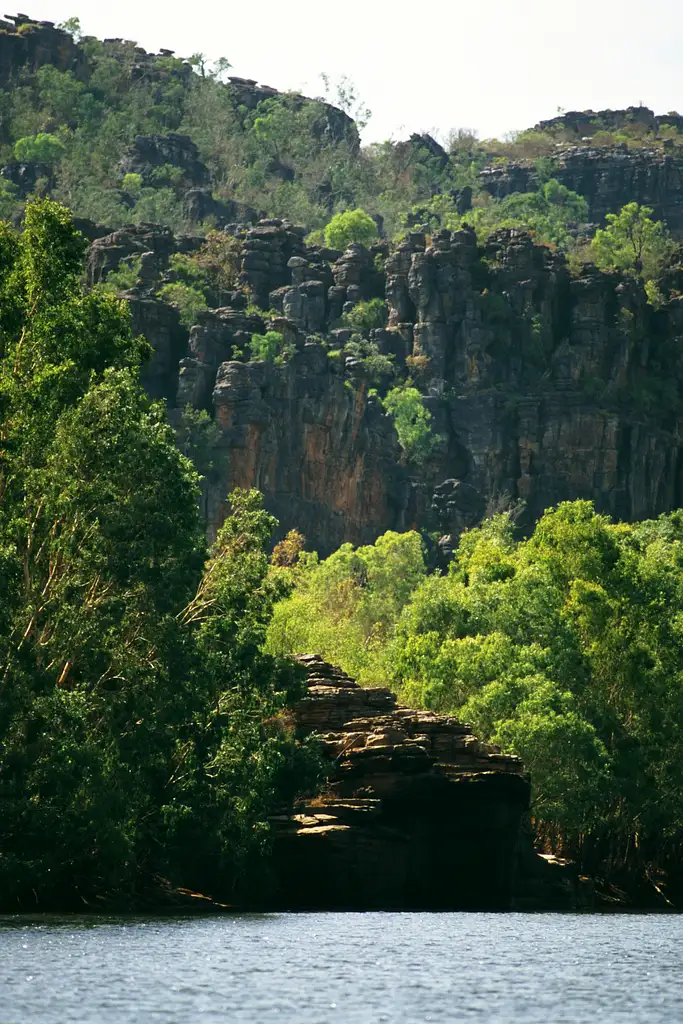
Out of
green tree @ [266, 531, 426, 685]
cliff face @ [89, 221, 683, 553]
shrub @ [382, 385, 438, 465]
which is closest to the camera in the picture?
green tree @ [266, 531, 426, 685]

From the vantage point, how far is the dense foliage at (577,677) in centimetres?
7250

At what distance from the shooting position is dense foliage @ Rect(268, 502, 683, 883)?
238 ft

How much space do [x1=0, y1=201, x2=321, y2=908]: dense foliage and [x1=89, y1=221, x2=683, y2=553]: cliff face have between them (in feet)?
196

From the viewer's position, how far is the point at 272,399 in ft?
404

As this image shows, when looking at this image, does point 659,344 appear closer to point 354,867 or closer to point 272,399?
point 272,399

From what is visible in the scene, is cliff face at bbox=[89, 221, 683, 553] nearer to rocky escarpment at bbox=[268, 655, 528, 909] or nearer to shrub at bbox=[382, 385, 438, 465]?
shrub at bbox=[382, 385, 438, 465]

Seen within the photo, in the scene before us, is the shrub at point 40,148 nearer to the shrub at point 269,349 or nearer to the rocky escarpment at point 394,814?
the shrub at point 269,349

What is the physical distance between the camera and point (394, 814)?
65.2 metres

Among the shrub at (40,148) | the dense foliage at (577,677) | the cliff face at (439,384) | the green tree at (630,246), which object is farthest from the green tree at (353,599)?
the shrub at (40,148)

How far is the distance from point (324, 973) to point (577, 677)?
131 ft

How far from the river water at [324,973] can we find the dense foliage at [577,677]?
64.3 feet

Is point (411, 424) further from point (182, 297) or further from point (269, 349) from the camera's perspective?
point (182, 297)

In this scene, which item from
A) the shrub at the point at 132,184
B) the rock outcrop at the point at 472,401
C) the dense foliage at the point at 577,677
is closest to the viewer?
the dense foliage at the point at 577,677

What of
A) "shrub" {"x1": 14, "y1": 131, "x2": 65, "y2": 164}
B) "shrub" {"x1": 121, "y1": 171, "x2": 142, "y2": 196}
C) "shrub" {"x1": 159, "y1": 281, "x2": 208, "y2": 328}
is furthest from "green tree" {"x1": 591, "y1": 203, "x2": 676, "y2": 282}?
"shrub" {"x1": 14, "y1": 131, "x2": 65, "y2": 164}
